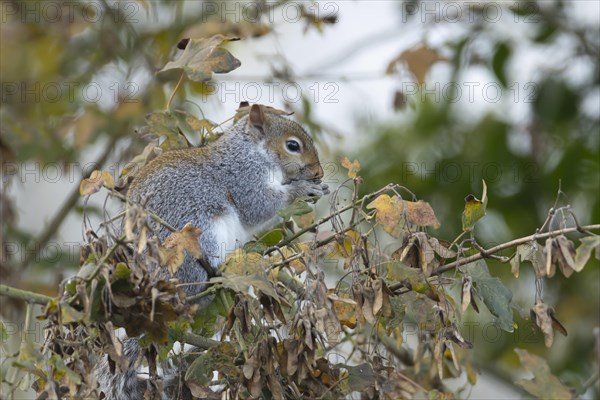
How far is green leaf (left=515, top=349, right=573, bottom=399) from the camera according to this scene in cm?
127

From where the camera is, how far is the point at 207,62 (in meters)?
1.66

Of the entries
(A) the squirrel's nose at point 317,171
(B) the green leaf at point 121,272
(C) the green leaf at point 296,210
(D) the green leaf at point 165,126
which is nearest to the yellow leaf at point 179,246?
(B) the green leaf at point 121,272

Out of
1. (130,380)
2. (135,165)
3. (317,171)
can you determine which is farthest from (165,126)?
(317,171)

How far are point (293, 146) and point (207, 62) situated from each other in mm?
837

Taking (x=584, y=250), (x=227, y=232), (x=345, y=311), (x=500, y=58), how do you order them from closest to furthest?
(x=584, y=250)
(x=345, y=311)
(x=227, y=232)
(x=500, y=58)

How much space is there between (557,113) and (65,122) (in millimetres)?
1559

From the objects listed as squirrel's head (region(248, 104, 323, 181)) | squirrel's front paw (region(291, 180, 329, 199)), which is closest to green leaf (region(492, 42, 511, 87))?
squirrel's head (region(248, 104, 323, 181))

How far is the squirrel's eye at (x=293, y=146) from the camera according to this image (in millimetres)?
2469

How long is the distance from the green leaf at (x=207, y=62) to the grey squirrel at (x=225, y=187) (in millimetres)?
250

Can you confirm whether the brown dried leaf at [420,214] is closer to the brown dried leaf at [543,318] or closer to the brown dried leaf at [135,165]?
the brown dried leaf at [543,318]

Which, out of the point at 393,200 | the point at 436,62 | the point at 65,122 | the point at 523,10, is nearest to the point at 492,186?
the point at 523,10

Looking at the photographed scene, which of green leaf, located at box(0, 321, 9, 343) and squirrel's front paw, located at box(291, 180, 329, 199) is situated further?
squirrel's front paw, located at box(291, 180, 329, 199)

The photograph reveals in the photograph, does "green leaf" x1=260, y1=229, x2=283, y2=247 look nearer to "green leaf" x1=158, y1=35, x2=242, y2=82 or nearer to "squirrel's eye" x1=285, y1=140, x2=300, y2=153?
"green leaf" x1=158, y1=35, x2=242, y2=82

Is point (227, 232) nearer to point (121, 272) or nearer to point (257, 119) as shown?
point (257, 119)
